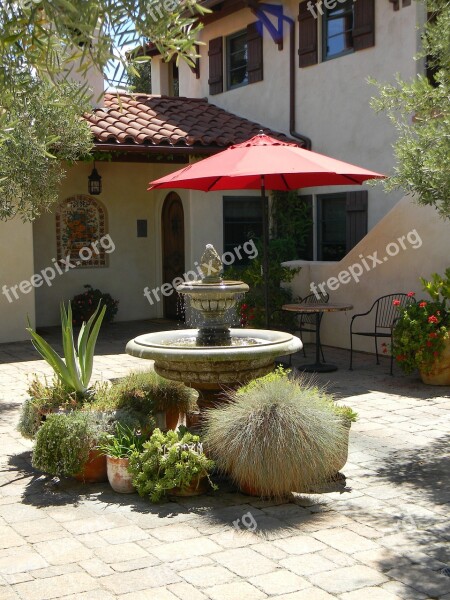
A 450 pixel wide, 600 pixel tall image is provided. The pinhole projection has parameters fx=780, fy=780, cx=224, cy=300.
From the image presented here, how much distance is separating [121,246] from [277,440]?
10440 mm

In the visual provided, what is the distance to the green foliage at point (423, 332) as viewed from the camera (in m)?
8.89

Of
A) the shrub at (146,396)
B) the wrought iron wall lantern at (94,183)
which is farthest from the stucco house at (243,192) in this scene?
the shrub at (146,396)

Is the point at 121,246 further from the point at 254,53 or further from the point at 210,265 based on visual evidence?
the point at 210,265

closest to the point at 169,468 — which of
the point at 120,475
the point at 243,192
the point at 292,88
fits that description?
the point at 120,475

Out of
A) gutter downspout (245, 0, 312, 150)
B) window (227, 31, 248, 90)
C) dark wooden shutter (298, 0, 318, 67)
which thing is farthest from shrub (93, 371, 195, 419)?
window (227, 31, 248, 90)

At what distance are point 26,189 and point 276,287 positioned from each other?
14.9 feet

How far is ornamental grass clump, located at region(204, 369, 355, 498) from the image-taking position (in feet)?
17.2

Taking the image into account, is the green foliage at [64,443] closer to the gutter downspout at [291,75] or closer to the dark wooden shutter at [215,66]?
the gutter downspout at [291,75]

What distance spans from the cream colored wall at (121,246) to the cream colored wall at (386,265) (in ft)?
11.4

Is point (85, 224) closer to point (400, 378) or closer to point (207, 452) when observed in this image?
point (400, 378)

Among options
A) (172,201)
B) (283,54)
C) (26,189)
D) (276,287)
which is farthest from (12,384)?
(283,54)

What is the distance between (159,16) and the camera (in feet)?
11.2

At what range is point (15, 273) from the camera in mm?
12711

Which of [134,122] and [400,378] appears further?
[134,122]
